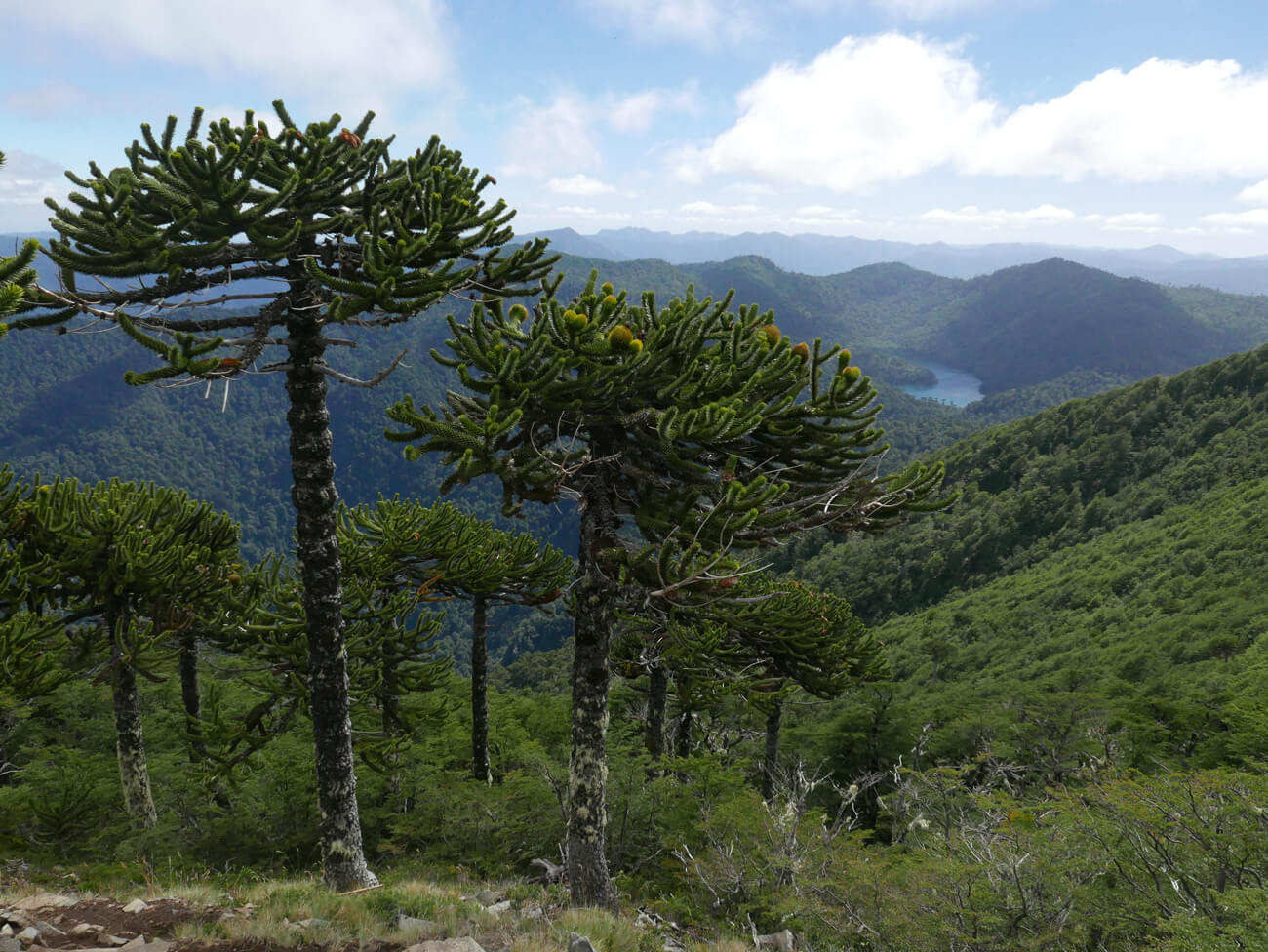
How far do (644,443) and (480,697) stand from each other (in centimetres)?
1040

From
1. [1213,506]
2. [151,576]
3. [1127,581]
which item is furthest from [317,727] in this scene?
[1213,506]

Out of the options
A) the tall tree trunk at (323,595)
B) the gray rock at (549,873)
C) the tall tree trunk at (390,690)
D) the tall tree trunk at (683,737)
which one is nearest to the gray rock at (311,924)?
the tall tree trunk at (323,595)

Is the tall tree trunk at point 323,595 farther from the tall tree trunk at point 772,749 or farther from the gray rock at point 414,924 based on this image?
the tall tree trunk at point 772,749

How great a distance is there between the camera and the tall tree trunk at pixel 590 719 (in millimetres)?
8922

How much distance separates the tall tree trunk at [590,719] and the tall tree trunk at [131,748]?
10.0 metres

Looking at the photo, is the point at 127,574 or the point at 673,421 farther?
the point at 127,574

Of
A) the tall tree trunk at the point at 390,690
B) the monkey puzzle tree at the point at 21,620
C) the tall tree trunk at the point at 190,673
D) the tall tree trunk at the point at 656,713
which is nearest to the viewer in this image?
the monkey puzzle tree at the point at 21,620

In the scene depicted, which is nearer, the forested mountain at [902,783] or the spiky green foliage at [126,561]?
the forested mountain at [902,783]

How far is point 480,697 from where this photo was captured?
→ 1617cm

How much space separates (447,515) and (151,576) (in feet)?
18.8

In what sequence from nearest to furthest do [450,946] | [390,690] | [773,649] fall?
[450,946] → [390,690] → [773,649]

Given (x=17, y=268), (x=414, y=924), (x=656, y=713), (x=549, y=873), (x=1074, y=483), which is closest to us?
(x=17, y=268)

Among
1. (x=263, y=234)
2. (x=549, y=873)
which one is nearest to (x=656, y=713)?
(x=549, y=873)

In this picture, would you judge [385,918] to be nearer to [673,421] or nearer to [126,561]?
[673,421]
